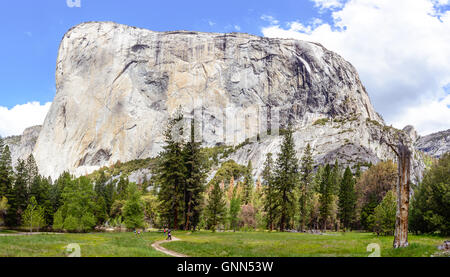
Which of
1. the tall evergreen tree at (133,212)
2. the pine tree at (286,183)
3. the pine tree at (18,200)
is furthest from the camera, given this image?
the pine tree at (18,200)

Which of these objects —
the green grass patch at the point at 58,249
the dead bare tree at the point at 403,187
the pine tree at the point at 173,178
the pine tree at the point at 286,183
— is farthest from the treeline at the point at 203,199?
the green grass patch at the point at 58,249

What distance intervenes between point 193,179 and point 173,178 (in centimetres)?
286

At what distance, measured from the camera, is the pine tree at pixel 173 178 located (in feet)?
154

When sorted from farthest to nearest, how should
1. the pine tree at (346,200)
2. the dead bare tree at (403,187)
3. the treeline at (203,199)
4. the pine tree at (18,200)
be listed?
the pine tree at (346,200) < the pine tree at (18,200) < the treeline at (203,199) < the dead bare tree at (403,187)

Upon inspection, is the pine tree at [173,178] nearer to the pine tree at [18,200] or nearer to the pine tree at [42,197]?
the pine tree at [18,200]

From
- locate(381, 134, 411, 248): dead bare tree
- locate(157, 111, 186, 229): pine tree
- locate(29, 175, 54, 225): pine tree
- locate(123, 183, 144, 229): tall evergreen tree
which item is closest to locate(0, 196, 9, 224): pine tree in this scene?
locate(29, 175, 54, 225): pine tree

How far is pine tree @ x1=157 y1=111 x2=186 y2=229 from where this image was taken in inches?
1847

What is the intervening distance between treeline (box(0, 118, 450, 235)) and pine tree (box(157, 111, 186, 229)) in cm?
14

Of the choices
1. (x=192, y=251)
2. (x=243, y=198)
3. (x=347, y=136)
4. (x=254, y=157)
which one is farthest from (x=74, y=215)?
(x=347, y=136)

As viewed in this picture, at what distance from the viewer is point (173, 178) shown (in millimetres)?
47344

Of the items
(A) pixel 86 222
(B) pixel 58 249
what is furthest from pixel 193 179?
(B) pixel 58 249

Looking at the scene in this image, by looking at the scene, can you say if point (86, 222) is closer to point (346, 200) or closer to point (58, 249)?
point (58, 249)
